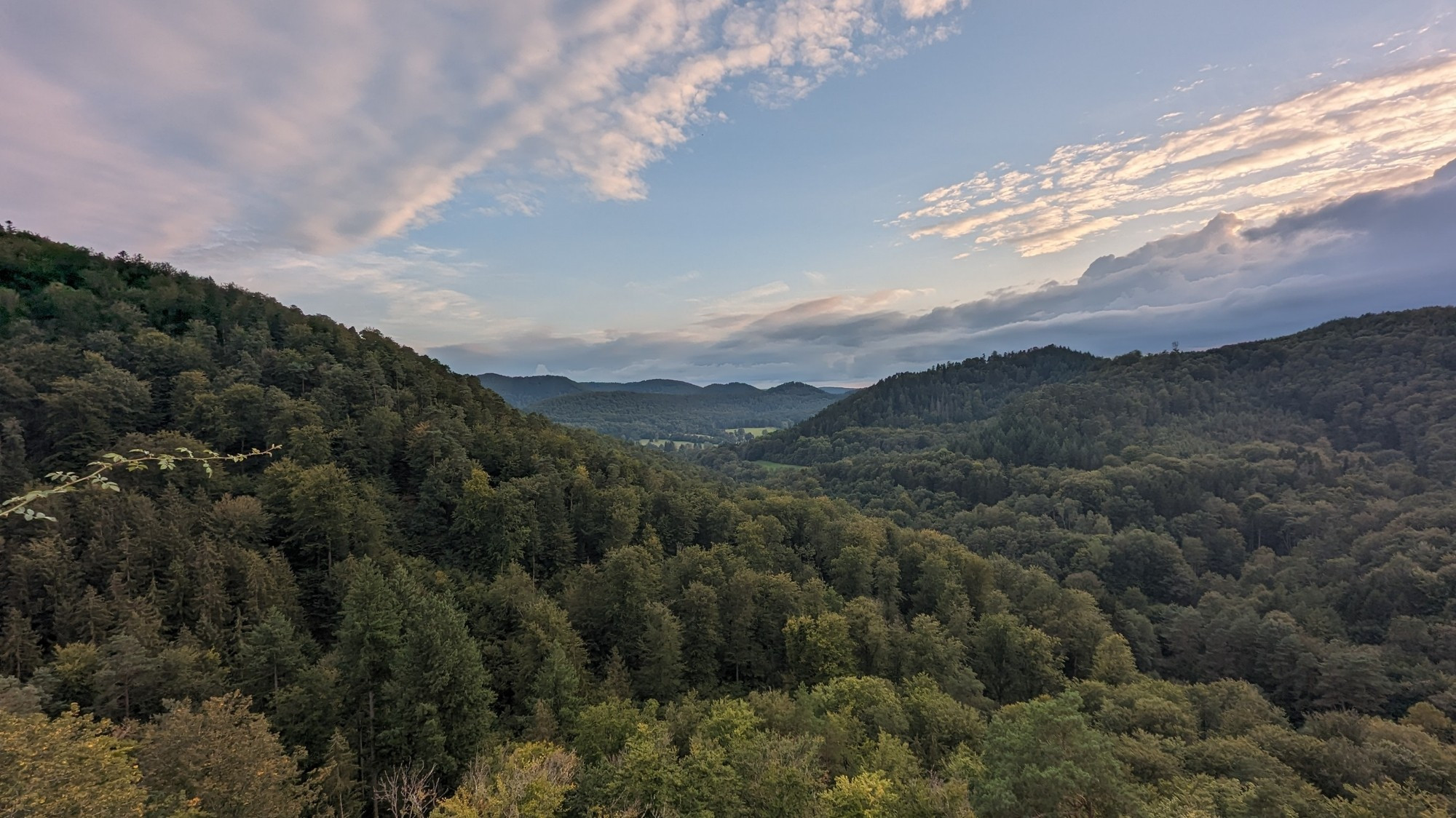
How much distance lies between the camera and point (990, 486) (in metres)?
154

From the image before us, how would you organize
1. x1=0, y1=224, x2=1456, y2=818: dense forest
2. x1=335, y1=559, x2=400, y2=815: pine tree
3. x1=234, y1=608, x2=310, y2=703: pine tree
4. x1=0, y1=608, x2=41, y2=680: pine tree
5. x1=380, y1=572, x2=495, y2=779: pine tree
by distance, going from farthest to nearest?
x1=335, y1=559, x2=400, y2=815: pine tree, x1=234, y1=608, x2=310, y2=703: pine tree, x1=380, y1=572, x2=495, y2=779: pine tree, x1=0, y1=608, x2=41, y2=680: pine tree, x1=0, y1=224, x2=1456, y2=818: dense forest

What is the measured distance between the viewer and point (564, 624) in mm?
47219

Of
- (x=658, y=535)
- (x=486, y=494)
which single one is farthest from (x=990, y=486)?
(x=486, y=494)

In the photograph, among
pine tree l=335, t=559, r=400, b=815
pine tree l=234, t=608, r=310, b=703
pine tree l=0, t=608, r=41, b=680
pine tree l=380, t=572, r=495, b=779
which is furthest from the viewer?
pine tree l=335, t=559, r=400, b=815

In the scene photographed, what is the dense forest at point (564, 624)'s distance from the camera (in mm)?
27359

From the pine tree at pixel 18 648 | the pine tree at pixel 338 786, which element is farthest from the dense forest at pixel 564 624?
the pine tree at pixel 338 786

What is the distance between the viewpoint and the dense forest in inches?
1077

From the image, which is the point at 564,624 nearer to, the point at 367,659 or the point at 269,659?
the point at 367,659

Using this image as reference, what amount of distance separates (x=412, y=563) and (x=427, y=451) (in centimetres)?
2222

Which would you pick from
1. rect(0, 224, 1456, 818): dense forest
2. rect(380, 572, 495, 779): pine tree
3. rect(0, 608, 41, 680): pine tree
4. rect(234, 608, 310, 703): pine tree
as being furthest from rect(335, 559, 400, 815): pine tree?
rect(0, 608, 41, 680): pine tree

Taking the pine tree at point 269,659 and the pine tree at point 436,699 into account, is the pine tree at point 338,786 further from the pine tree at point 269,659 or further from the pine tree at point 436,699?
the pine tree at point 269,659

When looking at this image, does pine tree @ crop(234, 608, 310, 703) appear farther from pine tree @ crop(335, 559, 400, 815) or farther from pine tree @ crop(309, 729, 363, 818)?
pine tree @ crop(309, 729, 363, 818)

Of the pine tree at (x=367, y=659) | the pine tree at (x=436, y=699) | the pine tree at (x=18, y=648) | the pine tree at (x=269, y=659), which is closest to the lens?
the pine tree at (x=18, y=648)

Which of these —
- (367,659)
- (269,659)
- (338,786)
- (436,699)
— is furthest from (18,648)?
(436,699)
